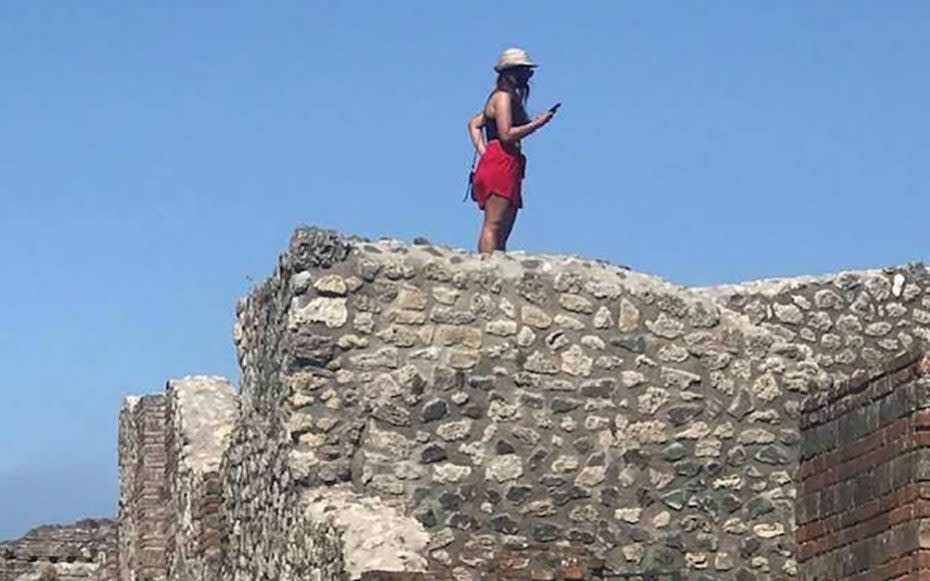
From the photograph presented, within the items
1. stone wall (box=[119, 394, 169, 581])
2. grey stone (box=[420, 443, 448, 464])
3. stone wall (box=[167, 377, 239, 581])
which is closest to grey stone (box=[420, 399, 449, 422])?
grey stone (box=[420, 443, 448, 464])

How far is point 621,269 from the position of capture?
44.7 feet

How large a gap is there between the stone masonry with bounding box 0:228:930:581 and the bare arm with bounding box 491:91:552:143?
0.74 meters

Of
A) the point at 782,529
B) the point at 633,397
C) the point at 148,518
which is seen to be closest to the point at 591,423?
the point at 633,397

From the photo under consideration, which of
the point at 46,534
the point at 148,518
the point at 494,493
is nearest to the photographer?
the point at 494,493

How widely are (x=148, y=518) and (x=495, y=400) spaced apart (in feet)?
19.8

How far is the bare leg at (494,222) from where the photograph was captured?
45.8ft

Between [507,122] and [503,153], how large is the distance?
0.18 metres

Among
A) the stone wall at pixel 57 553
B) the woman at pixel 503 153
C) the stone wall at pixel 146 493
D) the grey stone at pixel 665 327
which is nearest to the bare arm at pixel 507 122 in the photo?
the woman at pixel 503 153

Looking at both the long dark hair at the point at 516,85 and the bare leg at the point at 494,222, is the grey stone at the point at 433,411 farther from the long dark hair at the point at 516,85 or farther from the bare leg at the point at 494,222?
the long dark hair at the point at 516,85

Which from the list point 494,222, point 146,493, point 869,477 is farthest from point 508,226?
point 146,493

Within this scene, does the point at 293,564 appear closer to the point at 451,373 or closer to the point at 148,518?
the point at 451,373

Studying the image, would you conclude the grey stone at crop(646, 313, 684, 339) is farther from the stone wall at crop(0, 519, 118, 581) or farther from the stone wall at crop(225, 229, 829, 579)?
the stone wall at crop(0, 519, 118, 581)

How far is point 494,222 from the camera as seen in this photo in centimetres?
1401

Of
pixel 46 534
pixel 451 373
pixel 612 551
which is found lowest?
pixel 612 551
